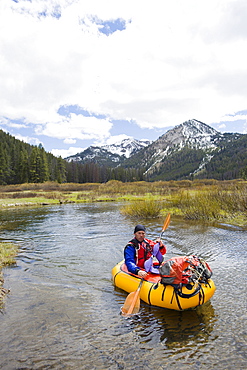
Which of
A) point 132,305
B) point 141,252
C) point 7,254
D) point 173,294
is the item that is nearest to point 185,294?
point 173,294

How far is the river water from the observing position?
445cm

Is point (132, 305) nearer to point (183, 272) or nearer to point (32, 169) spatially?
point (183, 272)

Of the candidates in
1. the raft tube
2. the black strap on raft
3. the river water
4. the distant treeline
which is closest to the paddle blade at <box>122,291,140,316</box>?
the river water

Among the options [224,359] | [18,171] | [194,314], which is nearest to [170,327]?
[194,314]

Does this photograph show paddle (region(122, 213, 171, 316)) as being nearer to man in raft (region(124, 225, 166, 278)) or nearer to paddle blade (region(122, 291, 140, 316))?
paddle blade (region(122, 291, 140, 316))

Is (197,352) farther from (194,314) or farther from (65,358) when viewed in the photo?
(65,358)

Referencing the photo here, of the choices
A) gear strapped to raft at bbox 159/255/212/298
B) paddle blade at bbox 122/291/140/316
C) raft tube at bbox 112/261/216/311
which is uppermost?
gear strapped to raft at bbox 159/255/212/298

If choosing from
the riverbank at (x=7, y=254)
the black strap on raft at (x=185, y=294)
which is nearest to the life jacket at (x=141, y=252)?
the black strap on raft at (x=185, y=294)

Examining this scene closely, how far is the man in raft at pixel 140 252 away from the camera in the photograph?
23.8 feet

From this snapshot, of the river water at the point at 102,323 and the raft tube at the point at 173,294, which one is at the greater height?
the raft tube at the point at 173,294

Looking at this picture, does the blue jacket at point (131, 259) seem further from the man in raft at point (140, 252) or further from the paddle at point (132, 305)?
the paddle at point (132, 305)

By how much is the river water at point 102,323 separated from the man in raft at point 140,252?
3.12 feet

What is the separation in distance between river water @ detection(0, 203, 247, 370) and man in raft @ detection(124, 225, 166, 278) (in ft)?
3.12

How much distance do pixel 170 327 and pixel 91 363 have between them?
6.33 ft
